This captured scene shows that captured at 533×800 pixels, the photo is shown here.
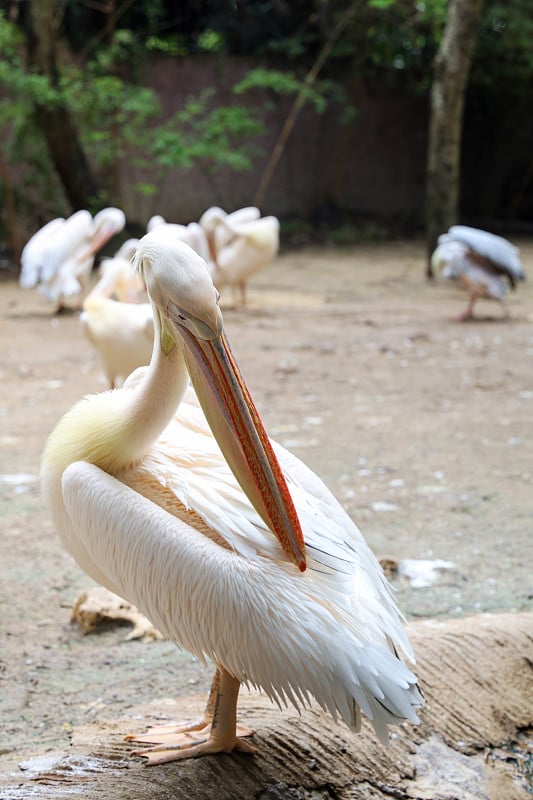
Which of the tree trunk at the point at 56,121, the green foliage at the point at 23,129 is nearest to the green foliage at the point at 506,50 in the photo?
the tree trunk at the point at 56,121

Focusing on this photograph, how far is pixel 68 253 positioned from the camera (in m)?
7.13

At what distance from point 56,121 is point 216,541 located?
8955 millimetres

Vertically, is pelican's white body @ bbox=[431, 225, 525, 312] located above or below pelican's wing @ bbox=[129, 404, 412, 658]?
below

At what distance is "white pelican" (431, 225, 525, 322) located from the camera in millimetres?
7289

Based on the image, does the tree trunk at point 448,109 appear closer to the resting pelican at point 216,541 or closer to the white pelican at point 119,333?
the white pelican at point 119,333

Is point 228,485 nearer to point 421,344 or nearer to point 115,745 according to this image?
point 115,745

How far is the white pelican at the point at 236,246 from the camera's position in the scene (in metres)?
7.67

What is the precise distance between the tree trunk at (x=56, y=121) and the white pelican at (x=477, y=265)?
4.52m

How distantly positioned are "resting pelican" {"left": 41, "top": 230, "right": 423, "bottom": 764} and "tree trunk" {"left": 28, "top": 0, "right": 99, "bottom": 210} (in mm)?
8176

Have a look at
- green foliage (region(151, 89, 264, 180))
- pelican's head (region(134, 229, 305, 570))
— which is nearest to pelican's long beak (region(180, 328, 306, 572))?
pelican's head (region(134, 229, 305, 570))

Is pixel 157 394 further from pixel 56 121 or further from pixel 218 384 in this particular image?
pixel 56 121

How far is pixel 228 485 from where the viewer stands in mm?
1936

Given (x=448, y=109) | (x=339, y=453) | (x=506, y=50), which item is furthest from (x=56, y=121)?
(x=339, y=453)

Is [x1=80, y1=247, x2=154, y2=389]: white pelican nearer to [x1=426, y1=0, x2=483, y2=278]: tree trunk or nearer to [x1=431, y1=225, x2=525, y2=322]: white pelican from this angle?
[x1=431, y1=225, x2=525, y2=322]: white pelican
